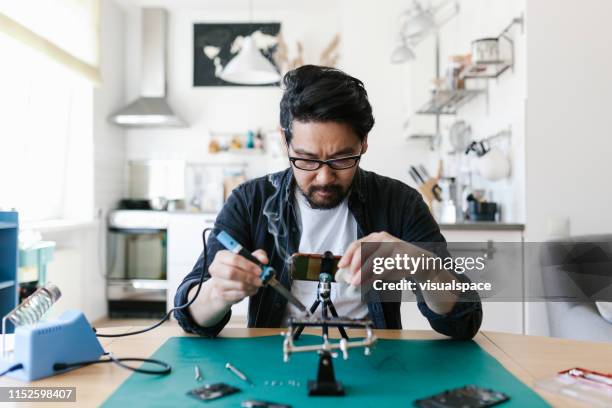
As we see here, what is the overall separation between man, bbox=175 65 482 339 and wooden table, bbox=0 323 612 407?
0.07 meters

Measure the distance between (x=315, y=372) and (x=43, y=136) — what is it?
A: 382 cm

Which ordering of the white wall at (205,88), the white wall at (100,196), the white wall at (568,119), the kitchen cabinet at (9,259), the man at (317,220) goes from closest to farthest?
the man at (317,220) < the white wall at (568,119) < the kitchen cabinet at (9,259) < the white wall at (100,196) < the white wall at (205,88)

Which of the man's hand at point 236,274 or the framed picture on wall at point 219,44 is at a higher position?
the framed picture on wall at point 219,44

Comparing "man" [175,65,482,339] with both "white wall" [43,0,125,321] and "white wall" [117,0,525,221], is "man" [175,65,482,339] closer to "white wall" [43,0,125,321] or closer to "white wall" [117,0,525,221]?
"white wall" [117,0,525,221]

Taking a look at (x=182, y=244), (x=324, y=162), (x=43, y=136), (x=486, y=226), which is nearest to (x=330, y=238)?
(x=324, y=162)

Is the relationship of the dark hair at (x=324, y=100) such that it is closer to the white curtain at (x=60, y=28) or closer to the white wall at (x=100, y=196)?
the white curtain at (x=60, y=28)

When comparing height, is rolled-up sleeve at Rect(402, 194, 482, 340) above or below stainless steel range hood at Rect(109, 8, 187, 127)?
below

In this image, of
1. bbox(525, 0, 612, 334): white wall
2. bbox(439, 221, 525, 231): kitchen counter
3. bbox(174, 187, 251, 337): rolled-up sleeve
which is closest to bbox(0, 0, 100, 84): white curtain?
bbox(174, 187, 251, 337): rolled-up sleeve

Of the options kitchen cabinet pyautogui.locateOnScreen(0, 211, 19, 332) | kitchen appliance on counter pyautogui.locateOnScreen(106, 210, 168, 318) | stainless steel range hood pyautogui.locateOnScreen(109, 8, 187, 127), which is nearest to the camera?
kitchen cabinet pyautogui.locateOnScreen(0, 211, 19, 332)

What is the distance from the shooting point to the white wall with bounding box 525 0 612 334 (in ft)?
8.13

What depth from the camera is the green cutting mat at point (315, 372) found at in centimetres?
83

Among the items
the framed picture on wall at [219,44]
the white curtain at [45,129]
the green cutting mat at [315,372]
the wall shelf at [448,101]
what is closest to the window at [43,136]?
the white curtain at [45,129]

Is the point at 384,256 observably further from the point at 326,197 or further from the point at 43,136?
the point at 43,136

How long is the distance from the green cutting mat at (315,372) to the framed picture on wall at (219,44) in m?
4.40
